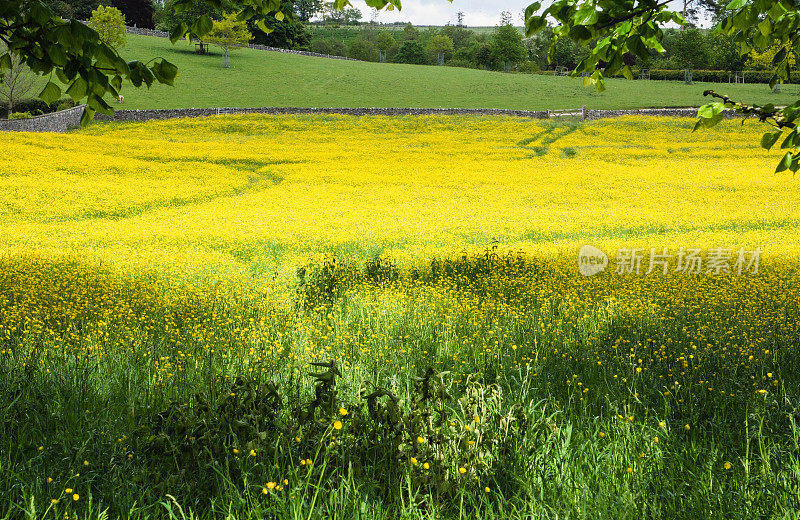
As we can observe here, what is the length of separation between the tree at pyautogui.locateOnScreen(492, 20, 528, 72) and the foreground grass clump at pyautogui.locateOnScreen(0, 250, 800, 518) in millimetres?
96113

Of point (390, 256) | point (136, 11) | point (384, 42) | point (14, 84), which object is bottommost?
point (390, 256)

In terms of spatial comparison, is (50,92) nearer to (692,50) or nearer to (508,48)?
(692,50)

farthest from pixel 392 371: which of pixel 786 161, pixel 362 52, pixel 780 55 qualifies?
pixel 362 52

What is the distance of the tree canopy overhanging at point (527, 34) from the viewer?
9.71ft

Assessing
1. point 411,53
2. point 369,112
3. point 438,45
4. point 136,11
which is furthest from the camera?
point 438,45

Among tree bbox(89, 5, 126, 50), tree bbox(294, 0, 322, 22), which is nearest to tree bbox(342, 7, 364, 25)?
tree bbox(294, 0, 322, 22)

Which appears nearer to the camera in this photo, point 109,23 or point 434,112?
point 434,112

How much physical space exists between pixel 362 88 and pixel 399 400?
6842cm

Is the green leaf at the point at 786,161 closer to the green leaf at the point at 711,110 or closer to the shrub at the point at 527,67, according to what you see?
the green leaf at the point at 711,110

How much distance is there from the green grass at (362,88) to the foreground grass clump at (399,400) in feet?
167

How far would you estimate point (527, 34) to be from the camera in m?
3.69

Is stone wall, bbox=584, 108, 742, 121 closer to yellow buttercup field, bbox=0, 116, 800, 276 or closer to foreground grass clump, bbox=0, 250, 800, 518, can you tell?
yellow buttercup field, bbox=0, 116, 800, 276

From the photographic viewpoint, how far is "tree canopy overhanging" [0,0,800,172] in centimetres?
296

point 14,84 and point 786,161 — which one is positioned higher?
point 14,84
